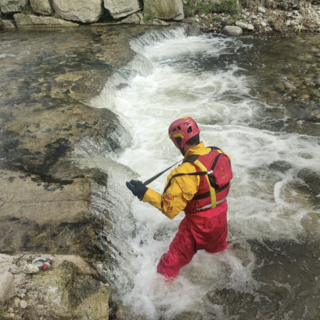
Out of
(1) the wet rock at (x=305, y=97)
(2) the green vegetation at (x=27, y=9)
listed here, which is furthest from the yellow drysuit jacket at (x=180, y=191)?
(2) the green vegetation at (x=27, y=9)

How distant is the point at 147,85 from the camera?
838 centimetres

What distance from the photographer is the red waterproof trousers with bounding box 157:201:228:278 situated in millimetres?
2836

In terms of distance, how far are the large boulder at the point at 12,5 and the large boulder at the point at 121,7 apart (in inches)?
142

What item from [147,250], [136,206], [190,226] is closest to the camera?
[190,226]

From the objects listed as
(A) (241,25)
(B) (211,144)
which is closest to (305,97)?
(B) (211,144)

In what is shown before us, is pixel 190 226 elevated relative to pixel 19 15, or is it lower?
lower

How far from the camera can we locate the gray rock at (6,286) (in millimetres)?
2243

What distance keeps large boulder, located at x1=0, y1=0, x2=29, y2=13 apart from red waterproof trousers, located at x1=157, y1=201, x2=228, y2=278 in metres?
13.5

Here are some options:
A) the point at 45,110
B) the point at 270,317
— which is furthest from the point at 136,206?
the point at 45,110

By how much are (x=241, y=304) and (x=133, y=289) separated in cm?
113

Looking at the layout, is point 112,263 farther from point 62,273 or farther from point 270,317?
point 270,317

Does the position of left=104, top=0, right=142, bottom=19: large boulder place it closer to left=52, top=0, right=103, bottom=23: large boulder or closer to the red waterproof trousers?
left=52, top=0, right=103, bottom=23: large boulder

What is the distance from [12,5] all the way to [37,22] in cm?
139

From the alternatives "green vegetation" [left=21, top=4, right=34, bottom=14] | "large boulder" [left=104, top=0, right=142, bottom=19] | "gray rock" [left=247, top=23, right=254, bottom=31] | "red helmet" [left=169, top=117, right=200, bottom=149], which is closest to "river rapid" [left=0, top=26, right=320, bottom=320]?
"gray rock" [left=247, top=23, right=254, bottom=31]
